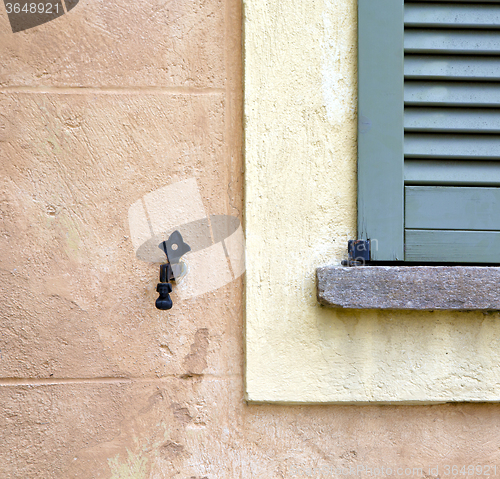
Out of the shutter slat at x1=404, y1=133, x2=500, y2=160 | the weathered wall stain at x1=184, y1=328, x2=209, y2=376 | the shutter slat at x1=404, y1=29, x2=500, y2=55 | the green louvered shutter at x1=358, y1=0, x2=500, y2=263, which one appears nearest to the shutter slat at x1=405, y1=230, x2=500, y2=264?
the green louvered shutter at x1=358, y1=0, x2=500, y2=263

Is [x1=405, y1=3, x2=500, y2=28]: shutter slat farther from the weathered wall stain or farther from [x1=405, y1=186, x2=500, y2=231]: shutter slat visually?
the weathered wall stain

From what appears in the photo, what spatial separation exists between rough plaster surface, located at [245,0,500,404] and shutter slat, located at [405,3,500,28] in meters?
0.19

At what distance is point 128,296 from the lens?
1307mm

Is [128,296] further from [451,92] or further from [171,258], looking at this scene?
[451,92]

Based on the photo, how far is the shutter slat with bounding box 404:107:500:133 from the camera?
1295mm

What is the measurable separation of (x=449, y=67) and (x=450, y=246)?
58 cm

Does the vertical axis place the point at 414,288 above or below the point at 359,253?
below

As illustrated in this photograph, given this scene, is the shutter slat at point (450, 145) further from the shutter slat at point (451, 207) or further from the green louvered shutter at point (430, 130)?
the shutter slat at point (451, 207)

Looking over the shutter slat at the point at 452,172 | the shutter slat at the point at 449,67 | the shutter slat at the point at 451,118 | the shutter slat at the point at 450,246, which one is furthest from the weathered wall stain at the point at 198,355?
the shutter slat at the point at 449,67

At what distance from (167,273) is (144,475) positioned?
2.18 feet

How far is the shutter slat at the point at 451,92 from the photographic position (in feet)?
4.25

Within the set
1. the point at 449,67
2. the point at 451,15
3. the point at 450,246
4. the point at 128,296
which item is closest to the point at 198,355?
the point at 128,296

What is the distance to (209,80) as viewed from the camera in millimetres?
1331

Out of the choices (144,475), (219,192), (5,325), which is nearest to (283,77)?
(219,192)
